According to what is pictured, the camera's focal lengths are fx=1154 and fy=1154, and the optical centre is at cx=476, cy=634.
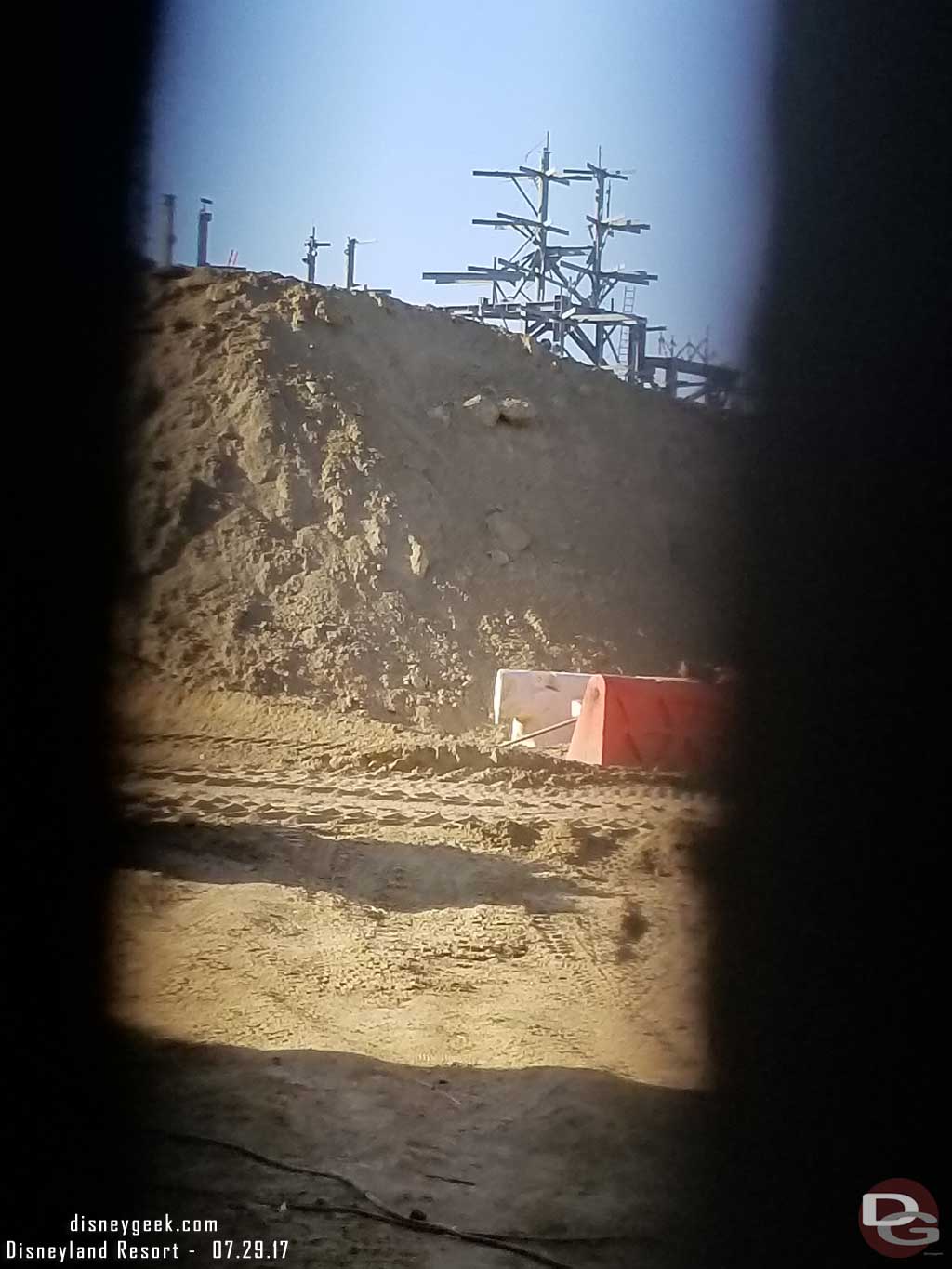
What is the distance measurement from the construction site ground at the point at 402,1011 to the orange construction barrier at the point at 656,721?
5cm

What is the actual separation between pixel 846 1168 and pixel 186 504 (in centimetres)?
145

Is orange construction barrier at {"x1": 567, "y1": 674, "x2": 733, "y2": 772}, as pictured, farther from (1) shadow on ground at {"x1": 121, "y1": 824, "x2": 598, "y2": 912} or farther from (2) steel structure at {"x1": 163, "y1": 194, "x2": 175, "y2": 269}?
(2) steel structure at {"x1": 163, "y1": 194, "x2": 175, "y2": 269}

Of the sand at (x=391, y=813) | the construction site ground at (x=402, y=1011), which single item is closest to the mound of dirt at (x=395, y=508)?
the sand at (x=391, y=813)

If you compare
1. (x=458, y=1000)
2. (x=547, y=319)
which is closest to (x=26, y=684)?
(x=458, y=1000)

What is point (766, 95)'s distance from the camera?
68.6 inches

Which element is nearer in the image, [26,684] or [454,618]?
[26,684]

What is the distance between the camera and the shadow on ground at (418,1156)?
146 centimetres

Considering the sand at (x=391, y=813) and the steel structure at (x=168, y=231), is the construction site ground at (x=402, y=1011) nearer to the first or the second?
the sand at (x=391, y=813)

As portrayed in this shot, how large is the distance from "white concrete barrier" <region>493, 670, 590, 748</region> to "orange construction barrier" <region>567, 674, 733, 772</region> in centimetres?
6

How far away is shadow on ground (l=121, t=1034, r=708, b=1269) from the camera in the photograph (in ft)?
4.80

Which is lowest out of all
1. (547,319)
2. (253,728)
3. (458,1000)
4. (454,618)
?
(458,1000)

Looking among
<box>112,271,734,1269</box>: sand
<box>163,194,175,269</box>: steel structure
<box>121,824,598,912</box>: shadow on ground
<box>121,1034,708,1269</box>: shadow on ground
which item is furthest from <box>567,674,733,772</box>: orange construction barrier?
<box>163,194,175,269</box>: steel structure

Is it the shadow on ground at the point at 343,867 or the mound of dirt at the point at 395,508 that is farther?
the mound of dirt at the point at 395,508

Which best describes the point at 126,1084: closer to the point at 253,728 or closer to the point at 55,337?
the point at 253,728
